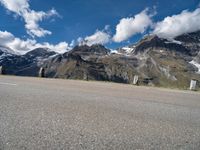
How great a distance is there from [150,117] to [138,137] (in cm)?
177

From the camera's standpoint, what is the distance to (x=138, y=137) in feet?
13.9

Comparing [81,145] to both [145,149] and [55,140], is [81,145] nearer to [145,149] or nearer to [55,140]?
[55,140]

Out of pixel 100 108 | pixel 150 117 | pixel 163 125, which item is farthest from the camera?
pixel 100 108

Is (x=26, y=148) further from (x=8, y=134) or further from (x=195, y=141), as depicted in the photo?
(x=195, y=141)

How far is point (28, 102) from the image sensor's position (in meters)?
6.83

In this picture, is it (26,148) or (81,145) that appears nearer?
(26,148)

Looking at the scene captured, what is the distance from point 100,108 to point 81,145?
116 inches

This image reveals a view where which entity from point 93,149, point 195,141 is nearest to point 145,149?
point 93,149

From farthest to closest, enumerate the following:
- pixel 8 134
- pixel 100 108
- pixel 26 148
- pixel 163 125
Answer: pixel 100 108 → pixel 163 125 → pixel 8 134 → pixel 26 148

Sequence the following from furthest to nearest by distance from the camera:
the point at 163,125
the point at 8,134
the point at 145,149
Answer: the point at 163,125 < the point at 8,134 < the point at 145,149

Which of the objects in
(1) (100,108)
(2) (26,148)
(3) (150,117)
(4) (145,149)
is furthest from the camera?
(1) (100,108)

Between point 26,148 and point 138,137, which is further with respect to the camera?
point 138,137

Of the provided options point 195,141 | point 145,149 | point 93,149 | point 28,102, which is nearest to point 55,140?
point 93,149

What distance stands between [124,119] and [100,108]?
4.22 ft
